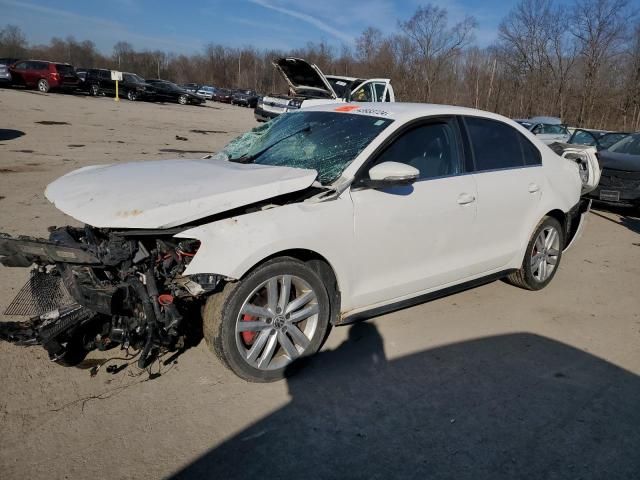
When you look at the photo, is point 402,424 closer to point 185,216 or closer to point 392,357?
point 392,357

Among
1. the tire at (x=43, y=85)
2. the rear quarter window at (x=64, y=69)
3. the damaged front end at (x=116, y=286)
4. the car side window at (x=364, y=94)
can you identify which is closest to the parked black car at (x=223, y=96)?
the rear quarter window at (x=64, y=69)

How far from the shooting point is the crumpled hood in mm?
2846

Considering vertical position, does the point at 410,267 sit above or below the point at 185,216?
below

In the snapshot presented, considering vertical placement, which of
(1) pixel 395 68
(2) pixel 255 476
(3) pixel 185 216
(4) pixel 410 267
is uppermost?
(1) pixel 395 68

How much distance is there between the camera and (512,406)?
10.4 ft

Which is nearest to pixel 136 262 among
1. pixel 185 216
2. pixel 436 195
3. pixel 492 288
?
pixel 185 216

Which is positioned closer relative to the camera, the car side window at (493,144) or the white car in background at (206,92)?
the car side window at (493,144)

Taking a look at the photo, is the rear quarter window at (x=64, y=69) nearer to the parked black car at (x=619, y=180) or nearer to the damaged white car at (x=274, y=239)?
the parked black car at (x=619, y=180)

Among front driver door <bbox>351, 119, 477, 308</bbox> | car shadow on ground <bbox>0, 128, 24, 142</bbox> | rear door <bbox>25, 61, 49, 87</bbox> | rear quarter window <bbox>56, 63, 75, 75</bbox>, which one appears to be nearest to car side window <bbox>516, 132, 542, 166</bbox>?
front driver door <bbox>351, 119, 477, 308</bbox>

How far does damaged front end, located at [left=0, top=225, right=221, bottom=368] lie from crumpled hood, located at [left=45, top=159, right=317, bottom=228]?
130 mm

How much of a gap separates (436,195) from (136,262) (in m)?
2.16

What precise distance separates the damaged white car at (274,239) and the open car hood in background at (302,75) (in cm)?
1050

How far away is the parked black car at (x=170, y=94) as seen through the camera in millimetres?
36281

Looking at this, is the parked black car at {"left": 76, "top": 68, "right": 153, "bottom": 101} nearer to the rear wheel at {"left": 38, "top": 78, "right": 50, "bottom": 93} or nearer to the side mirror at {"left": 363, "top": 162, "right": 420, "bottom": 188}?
the rear wheel at {"left": 38, "top": 78, "right": 50, "bottom": 93}
